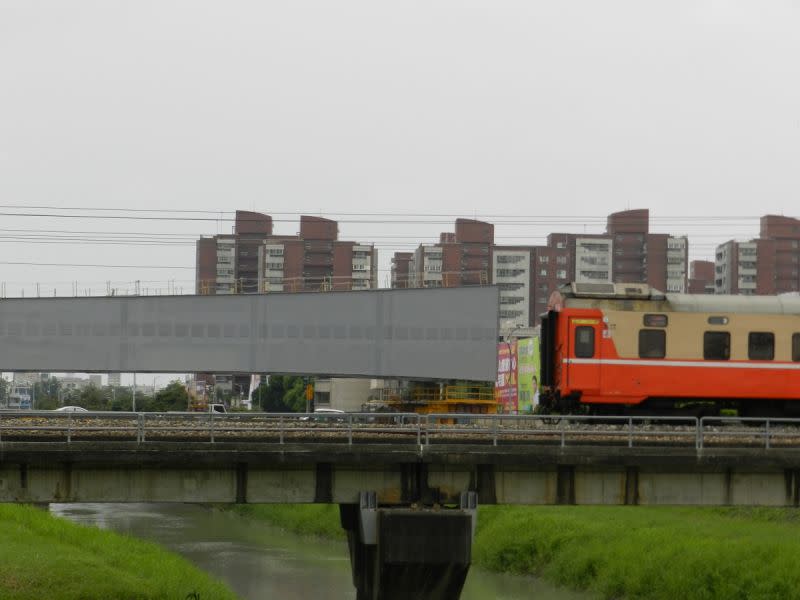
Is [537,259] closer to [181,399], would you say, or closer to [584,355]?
[181,399]

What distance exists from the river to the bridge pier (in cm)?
1428

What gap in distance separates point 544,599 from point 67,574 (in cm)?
1784

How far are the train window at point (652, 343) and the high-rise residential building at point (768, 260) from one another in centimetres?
14187

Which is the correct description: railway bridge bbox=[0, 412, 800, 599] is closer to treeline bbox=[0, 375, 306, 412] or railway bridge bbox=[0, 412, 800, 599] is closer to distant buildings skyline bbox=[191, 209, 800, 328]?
treeline bbox=[0, 375, 306, 412]

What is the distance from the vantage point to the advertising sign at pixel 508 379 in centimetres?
9556

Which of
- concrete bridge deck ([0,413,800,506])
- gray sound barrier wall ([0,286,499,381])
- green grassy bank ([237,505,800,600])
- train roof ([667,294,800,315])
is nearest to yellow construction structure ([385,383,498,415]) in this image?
gray sound barrier wall ([0,286,499,381])

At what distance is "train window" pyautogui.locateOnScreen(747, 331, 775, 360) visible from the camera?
39312 mm

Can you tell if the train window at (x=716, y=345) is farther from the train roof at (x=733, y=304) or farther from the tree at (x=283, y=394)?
the tree at (x=283, y=394)

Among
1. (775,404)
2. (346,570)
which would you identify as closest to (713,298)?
(775,404)

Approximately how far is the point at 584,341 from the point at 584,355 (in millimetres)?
430

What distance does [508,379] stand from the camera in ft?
324

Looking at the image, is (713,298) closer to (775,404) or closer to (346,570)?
(775,404)

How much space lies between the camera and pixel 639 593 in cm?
4212

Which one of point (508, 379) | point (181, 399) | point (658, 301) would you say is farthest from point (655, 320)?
point (181, 399)
